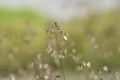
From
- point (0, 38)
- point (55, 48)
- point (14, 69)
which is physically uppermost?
point (14, 69)

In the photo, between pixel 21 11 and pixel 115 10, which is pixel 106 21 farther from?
pixel 21 11

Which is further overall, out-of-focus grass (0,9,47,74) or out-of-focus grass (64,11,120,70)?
out-of-focus grass (64,11,120,70)

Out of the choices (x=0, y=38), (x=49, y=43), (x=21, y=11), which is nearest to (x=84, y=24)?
(x=21, y=11)

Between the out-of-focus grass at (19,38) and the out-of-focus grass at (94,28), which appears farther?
the out-of-focus grass at (94,28)

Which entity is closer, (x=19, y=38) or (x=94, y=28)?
(x=19, y=38)

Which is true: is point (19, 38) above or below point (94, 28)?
below

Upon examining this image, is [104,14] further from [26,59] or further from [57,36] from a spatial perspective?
[57,36]

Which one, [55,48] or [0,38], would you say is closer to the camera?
[55,48]

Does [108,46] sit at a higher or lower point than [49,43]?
higher

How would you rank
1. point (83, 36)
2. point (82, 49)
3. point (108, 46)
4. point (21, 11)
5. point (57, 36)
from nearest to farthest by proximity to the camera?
point (57, 36) < point (108, 46) < point (82, 49) < point (83, 36) < point (21, 11)

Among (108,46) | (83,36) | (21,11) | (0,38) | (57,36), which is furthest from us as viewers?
(21,11)
